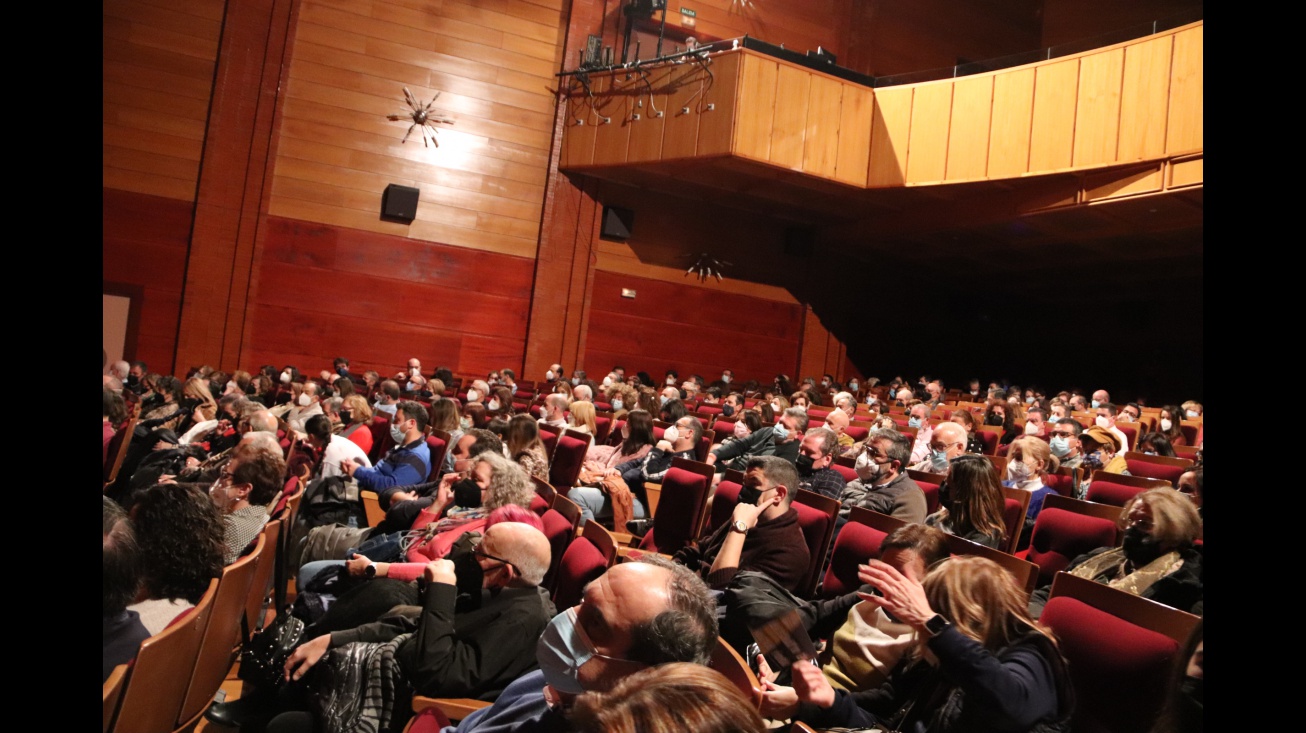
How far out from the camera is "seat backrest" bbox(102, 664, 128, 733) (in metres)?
1.38

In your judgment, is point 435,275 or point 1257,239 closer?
point 1257,239

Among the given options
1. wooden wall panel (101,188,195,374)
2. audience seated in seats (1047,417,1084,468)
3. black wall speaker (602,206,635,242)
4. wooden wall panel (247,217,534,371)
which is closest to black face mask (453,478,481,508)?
audience seated in seats (1047,417,1084,468)

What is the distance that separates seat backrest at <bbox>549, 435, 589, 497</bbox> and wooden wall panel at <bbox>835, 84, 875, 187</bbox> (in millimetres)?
6110

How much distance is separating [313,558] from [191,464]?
0.99m

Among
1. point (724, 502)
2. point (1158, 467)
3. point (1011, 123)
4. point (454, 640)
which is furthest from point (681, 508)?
point (1011, 123)

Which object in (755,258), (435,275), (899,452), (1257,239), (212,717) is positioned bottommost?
(212,717)

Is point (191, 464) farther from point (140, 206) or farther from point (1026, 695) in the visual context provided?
point (140, 206)

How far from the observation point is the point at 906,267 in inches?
504

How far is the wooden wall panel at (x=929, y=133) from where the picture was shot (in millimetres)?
9000

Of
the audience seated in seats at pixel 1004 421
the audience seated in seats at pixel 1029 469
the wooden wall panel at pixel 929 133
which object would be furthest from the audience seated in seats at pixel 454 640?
the wooden wall panel at pixel 929 133

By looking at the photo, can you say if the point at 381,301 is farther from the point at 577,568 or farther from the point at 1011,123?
the point at 577,568

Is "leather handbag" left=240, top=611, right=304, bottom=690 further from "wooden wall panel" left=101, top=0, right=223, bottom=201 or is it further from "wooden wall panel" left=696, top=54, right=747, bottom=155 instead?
"wooden wall panel" left=101, top=0, right=223, bottom=201

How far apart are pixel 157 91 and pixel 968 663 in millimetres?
10650

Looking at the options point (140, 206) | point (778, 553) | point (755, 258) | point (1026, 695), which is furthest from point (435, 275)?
point (1026, 695)
